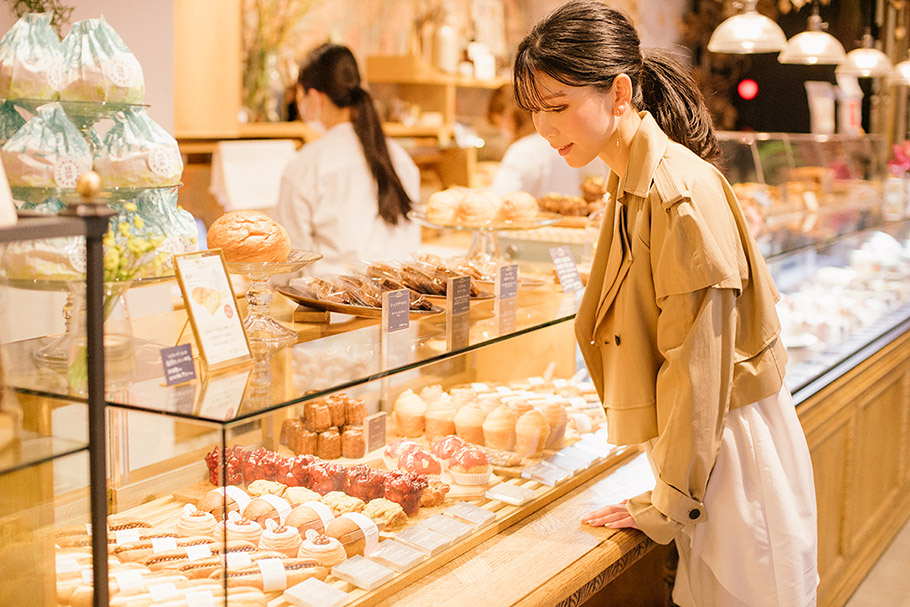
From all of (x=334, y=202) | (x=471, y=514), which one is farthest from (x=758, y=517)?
(x=334, y=202)

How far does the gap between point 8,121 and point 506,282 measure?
1050 millimetres

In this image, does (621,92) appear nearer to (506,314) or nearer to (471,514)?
(506,314)

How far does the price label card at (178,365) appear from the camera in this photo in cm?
129

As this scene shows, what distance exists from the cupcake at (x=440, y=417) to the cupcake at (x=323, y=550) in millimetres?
529

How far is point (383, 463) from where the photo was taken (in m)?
1.92

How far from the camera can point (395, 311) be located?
172 cm

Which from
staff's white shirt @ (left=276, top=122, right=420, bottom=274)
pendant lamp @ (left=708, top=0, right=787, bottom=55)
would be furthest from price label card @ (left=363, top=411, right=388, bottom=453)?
pendant lamp @ (left=708, top=0, right=787, bottom=55)

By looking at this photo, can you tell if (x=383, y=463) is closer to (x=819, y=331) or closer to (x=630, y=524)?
(x=630, y=524)

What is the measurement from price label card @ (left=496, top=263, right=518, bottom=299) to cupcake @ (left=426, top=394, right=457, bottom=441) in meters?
0.28

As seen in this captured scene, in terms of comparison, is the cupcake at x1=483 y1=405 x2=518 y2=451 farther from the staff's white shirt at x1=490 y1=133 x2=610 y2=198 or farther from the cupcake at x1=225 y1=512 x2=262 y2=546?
the staff's white shirt at x1=490 y1=133 x2=610 y2=198

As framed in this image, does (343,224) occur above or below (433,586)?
above

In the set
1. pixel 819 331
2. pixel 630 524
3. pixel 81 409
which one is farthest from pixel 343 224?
pixel 81 409

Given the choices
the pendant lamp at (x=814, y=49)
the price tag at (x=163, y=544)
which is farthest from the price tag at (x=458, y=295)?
the pendant lamp at (x=814, y=49)

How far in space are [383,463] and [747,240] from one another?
86cm
